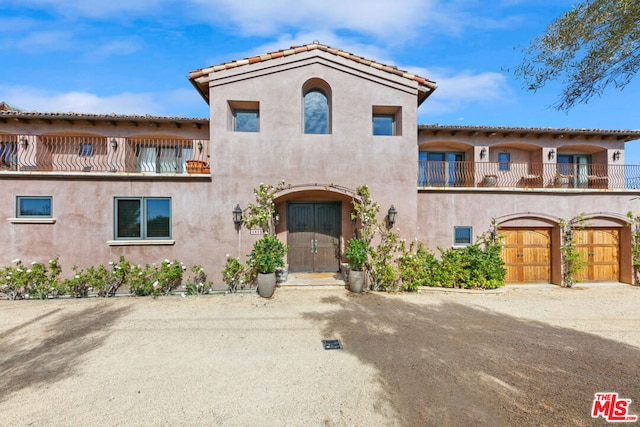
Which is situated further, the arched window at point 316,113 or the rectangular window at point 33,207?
the arched window at point 316,113

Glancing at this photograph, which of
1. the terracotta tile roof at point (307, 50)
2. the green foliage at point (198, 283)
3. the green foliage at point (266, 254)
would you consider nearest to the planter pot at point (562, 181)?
the terracotta tile roof at point (307, 50)

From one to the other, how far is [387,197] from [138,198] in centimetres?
857

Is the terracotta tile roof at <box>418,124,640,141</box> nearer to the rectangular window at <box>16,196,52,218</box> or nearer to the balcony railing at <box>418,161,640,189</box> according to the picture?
the balcony railing at <box>418,161,640,189</box>

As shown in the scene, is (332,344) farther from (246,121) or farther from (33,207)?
(33,207)

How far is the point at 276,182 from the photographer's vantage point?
8812mm

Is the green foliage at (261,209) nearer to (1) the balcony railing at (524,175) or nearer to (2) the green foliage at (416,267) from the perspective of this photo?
(2) the green foliage at (416,267)

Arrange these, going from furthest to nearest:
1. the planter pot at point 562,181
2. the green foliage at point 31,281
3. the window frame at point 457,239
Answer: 1. the planter pot at point 562,181
2. the window frame at point 457,239
3. the green foliage at point 31,281

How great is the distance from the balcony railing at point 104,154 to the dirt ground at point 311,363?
5.82 metres

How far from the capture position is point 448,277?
8953mm

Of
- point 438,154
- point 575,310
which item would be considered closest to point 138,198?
point 438,154

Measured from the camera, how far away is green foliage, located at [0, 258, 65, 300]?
7770 mm

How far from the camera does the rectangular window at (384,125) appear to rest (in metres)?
9.68

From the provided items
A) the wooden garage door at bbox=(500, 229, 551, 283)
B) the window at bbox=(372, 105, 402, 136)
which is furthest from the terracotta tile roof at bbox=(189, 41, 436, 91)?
the wooden garage door at bbox=(500, 229, 551, 283)

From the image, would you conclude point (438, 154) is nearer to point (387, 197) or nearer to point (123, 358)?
point (387, 197)
